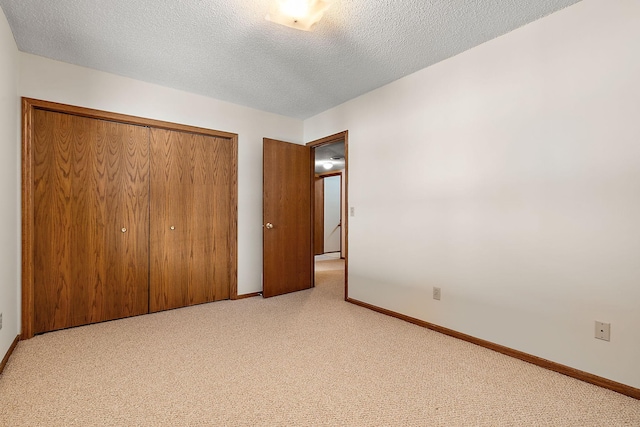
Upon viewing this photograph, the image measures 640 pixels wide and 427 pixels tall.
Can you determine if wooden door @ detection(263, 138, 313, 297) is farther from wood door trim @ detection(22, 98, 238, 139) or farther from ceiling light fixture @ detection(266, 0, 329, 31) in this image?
ceiling light fixture @ detection(266, 0, 329, 31)

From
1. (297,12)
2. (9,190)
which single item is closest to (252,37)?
(297,12)

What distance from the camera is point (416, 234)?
283 cm

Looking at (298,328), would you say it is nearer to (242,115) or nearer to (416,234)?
(416,234)

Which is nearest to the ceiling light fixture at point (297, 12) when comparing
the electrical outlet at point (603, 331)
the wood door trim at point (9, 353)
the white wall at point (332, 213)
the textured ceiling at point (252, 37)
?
the textured ceiling at point (252, 37)

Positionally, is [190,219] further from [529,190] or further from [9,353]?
[529,190]

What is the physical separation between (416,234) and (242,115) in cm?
256

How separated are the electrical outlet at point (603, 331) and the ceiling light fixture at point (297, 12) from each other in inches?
101

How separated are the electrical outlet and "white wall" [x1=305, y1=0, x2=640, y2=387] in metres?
0.03

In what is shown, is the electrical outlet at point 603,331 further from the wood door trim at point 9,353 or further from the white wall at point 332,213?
the white wall at point 332,213

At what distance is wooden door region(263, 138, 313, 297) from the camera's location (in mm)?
3732

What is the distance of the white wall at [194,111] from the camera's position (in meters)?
2.58

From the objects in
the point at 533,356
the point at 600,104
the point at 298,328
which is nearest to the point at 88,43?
the point at 298,328

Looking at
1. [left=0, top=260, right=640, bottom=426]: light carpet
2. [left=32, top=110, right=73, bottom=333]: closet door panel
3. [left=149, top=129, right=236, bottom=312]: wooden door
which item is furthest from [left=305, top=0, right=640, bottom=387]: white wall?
[left=32, top=110, right=73, bottom=333]: closet door panel

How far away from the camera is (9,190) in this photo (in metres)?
2.21
